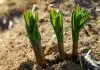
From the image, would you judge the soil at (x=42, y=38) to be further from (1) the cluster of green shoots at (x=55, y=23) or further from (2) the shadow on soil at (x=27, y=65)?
(1) the cluster of green shoots at (x=55, y=23)

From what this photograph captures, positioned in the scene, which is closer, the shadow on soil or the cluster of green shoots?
the cluster of green shoots

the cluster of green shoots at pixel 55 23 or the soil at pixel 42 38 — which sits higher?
the cluster of green shoots at pixel 55 23

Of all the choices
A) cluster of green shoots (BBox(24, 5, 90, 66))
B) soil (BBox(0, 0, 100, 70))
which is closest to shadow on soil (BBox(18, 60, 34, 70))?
soil (BBox(0, 0, 100, 70))

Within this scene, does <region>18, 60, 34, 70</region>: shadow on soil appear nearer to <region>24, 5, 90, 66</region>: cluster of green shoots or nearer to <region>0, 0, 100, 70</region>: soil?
<region>0, 0, 100, 70</region>: soil

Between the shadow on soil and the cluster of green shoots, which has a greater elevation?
the cluster of green shoots

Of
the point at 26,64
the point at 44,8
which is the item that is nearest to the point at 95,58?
the point at 26,64

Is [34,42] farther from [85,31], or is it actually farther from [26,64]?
[85,31]

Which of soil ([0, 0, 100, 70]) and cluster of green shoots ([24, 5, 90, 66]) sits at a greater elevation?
cluster of green shoots ([24, 5, 90, 66])

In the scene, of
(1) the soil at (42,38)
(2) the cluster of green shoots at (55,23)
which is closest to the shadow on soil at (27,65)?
(1) the soil at (42,38)

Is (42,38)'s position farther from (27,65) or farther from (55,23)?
(55,23)
